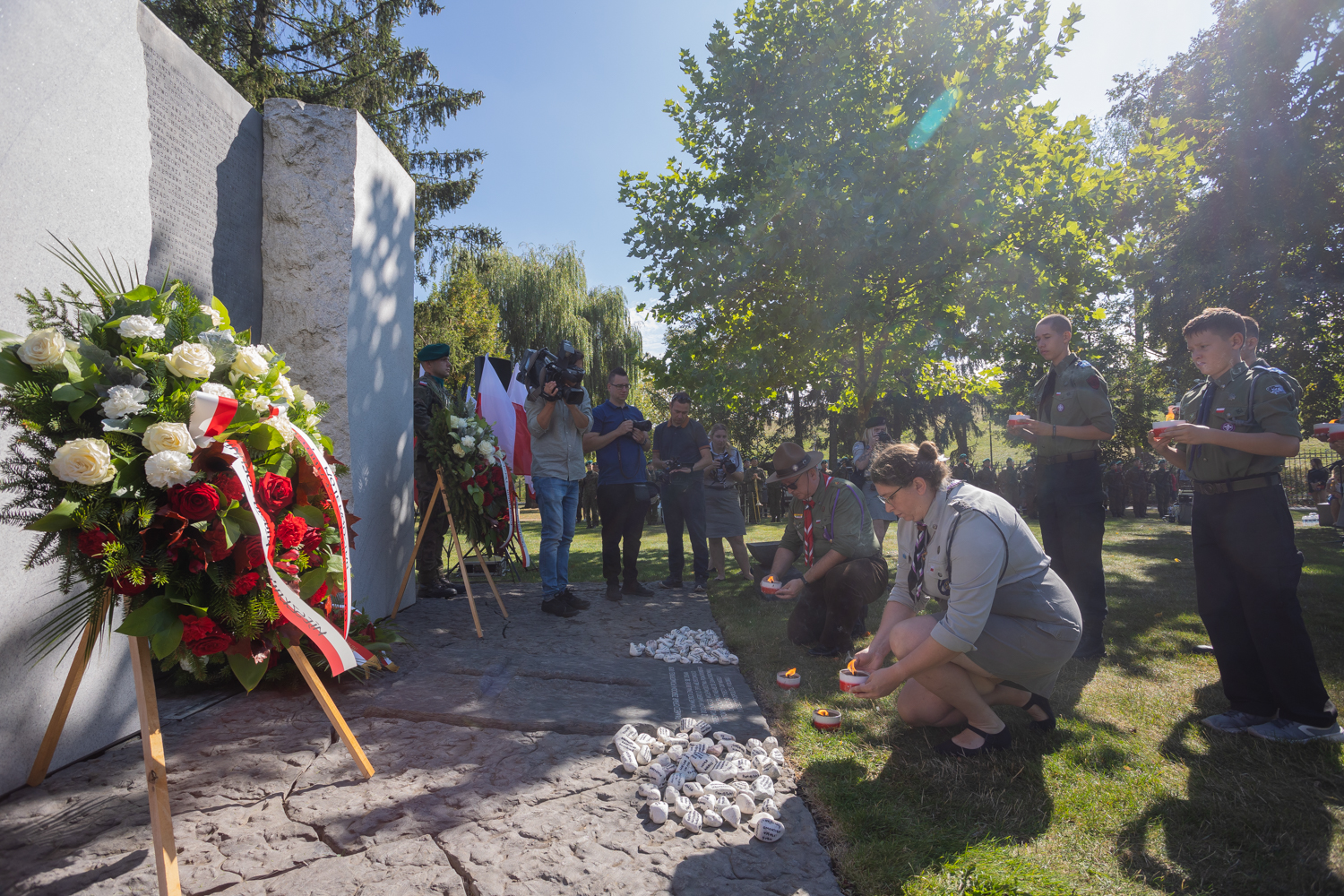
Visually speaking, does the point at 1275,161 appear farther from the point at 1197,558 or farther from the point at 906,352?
the point at 1197,558

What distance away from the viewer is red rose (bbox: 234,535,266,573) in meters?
2.20

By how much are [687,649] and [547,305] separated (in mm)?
17143

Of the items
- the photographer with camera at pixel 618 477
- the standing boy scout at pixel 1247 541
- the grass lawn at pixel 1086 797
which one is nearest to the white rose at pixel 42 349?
the grass lawn at pixel 1086 797

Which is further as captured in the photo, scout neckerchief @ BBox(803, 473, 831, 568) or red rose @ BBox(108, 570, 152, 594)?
scout neckerchief @ BBox(803, 473, 831, 568)

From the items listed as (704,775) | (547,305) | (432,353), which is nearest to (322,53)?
(547,305)

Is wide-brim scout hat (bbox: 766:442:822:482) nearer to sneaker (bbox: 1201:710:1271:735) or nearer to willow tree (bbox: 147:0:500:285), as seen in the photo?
sneaker (bbox: 1201:710:1271:735)

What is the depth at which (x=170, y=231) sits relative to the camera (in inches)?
137

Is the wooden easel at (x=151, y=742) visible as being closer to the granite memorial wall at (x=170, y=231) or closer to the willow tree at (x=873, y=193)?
the granite memorial wall at (x=170, y=231)

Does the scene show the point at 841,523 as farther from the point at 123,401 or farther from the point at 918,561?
the point at 123,401

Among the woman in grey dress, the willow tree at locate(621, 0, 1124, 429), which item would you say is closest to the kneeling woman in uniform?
the woman in grey dress

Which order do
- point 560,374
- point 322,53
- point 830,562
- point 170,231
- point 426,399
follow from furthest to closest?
point 322,53
point 426,399
point 560,374
point 830,562
point 170,231

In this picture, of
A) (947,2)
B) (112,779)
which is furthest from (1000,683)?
(947,2)

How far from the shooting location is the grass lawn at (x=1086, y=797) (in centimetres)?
205

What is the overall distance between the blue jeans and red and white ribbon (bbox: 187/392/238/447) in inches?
125
